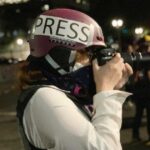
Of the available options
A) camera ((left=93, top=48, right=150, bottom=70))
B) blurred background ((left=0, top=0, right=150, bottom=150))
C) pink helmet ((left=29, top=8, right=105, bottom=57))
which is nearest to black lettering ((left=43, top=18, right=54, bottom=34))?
pink helmet ((left=29, top=8, right=105, bottom=57))

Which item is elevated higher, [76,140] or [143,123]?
[76,140]

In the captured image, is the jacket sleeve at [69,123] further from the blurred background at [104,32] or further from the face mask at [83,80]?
the blurred background at [104,32]

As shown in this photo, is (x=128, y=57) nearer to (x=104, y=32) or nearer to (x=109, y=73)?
(x=109, y=73)

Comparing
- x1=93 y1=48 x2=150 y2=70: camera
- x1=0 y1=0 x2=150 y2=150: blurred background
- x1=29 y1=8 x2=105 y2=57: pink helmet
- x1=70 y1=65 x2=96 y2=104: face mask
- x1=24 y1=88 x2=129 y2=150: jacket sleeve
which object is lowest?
x1=0 y1=0 x2=150 y2=150: blurred background

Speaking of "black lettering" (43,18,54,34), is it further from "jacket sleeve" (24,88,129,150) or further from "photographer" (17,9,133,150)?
"jacket sleeve" (24,88,129,150)

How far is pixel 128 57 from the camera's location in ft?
7.24

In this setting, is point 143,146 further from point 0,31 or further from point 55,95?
point 0,31

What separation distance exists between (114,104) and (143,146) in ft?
17.8

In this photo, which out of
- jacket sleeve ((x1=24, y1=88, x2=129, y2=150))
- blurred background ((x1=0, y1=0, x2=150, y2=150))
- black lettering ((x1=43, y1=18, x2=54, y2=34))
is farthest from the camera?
blurred background ((x1=0, y1=0, x2=150, y2=150))

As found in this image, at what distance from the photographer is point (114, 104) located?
2.06 meters

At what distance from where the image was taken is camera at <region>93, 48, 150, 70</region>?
2119 millimetres

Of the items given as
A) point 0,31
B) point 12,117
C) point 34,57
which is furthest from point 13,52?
point 34,57

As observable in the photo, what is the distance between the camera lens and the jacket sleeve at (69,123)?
6.44 feet

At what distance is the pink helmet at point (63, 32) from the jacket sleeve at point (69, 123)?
23 cm
